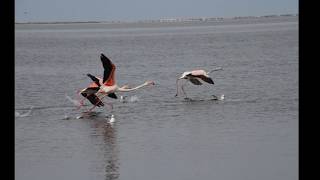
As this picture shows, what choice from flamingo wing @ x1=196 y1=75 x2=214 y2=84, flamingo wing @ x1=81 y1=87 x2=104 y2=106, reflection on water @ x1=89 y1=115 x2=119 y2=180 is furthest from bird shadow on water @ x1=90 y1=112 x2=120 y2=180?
flamingo wing @ x1=196 y1=75 x2=214 y2=84

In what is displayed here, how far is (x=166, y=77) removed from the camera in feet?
70.4

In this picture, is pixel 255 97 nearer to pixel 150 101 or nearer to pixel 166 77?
pixel 150 101

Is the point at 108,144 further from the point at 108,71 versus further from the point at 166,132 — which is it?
the point at 108,71

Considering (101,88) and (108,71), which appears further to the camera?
(101,88)

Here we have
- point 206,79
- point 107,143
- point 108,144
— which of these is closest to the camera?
point 108,144

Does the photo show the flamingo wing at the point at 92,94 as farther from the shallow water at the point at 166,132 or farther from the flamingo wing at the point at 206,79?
the flamingo wing at the point at 206,79

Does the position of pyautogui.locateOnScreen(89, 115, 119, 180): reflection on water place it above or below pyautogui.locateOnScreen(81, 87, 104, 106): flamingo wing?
below

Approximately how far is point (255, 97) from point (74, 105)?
407cm

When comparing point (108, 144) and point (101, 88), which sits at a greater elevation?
point (101, 88)

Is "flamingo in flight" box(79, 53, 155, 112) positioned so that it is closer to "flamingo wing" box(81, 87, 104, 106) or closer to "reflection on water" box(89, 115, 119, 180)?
"flamingo wing" box(81, 87, 104, 106)

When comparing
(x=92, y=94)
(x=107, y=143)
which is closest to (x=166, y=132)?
(x=107, y=143)

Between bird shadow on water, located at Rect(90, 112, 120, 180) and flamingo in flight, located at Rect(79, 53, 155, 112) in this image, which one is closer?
bird shadow on water, located at Rect(90, 112, 120, 180)

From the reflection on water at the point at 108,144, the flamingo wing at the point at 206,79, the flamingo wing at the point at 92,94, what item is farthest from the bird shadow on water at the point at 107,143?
the flamingo wing at the point at 206,79

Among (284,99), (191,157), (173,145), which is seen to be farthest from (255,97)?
(191,157)
